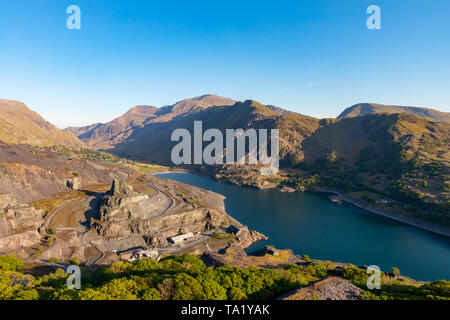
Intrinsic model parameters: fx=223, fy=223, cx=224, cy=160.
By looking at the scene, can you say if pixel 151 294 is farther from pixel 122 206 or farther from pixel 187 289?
pixel 122 206

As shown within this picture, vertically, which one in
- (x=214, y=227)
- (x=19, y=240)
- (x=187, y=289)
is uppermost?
(x=187, y=289)

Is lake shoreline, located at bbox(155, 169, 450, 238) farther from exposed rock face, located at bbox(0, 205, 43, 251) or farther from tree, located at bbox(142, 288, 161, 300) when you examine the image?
exposed rock face, located at bbox(0, 205, 43, 251)

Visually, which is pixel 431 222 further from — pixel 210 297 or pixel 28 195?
pixel 28 195

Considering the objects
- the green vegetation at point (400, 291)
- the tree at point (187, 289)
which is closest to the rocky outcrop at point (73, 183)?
the tree at point (187, 289)


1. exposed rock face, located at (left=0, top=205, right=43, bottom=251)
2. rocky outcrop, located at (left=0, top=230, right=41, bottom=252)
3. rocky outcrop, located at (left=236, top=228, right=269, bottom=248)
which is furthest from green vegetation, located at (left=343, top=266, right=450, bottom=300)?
exposed rock face, located at (left=0, top=205, right=43, bottom=251)

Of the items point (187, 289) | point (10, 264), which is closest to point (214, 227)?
point (10, 264)

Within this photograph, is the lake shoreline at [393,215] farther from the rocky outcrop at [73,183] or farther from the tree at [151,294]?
the rocky outcrop at [73,183]

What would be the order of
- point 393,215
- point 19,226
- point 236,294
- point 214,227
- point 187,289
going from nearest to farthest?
point 187,289, point 236,294, point 19,226, point 214,227, point 393,215
